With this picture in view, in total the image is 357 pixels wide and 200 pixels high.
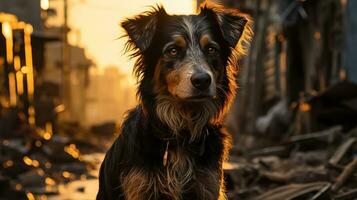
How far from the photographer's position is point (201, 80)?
480 centimetres

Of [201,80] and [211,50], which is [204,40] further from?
[201,80]

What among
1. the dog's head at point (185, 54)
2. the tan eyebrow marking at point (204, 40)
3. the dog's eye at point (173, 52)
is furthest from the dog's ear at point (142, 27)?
the tan eyebrow marking at point (204, 40)

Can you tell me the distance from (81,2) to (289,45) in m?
32.0

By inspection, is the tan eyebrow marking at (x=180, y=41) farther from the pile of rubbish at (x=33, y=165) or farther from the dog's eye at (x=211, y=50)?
the pile of rubbish at (x=33, y=165)

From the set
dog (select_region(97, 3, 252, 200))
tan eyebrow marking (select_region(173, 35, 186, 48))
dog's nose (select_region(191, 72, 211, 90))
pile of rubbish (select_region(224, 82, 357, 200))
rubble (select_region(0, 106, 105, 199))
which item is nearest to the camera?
dog's nose (select_region(191, 72, 211, 90))

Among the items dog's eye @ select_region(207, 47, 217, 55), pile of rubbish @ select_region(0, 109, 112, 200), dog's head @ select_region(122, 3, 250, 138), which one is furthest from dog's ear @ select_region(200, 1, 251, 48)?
pile of rubbish @ select_region(0, 109, 112, 200)

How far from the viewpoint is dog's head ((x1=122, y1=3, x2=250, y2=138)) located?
4.95 meters

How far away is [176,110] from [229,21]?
904 millimetres

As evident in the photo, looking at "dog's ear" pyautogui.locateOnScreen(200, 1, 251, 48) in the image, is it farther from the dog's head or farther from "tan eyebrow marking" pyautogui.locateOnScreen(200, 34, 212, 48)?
"tan eyebrow marking" pyautogui.locateOnScreen(200, 34, 212, 48)

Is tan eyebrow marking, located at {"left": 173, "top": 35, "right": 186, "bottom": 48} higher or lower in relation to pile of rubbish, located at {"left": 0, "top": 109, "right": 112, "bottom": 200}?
higher

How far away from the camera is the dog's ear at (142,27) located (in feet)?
16.8

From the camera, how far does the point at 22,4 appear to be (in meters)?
25.8

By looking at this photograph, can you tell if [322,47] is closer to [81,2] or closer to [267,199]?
[267,199]

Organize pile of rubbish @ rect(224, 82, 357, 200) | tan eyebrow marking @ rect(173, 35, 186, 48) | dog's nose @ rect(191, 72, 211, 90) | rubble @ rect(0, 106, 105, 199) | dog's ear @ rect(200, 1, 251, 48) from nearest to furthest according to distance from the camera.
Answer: dog's nose @ rect(191, 72, 211, 90) → tan eyebrow marking @ rect(173, 35, 186, 48) → dog's ear @ rect(200, 1, 251, 48) → pile of rubbish @ rect(224, 82, 357, 200) → rubble @ rect(0, 106, 105, 199)
